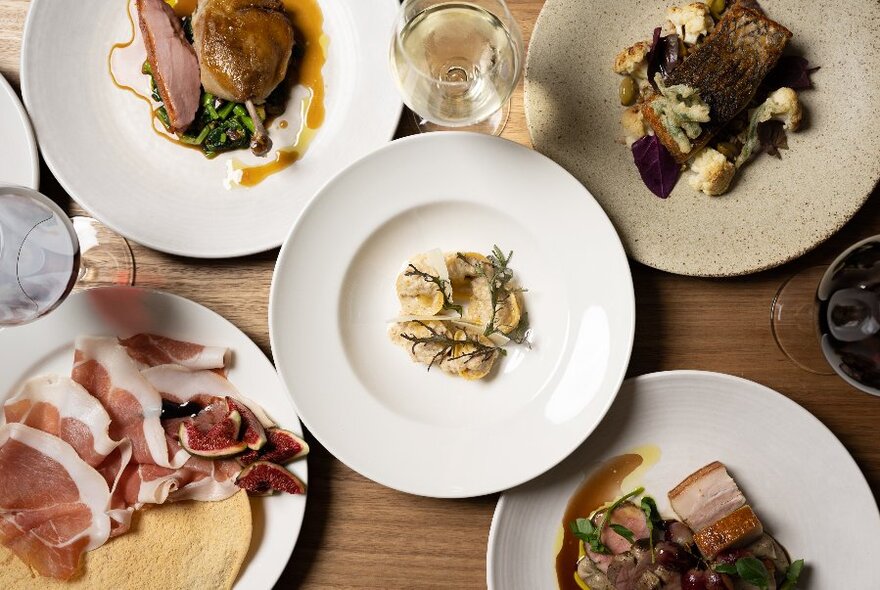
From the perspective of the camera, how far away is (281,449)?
1.92 metres

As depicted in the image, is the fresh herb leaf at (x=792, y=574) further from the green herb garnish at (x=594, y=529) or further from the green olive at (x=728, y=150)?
the green olive at (x=728, y=150)

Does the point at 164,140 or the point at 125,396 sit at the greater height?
the point at 164,140

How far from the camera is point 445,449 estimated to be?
1902 mm

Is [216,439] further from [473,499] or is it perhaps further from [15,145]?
[15,145]

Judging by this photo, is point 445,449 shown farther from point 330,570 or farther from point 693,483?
point 693,483

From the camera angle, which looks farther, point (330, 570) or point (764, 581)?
point (330, 570)

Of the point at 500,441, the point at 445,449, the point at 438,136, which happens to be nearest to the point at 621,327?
the point at 500,441

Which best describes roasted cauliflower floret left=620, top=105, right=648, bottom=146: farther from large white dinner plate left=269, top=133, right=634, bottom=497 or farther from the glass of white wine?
the glass of white wine

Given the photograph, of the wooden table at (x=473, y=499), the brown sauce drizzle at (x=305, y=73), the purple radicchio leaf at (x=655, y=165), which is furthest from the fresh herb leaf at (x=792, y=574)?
the brown sauce drizzle at (x=305, y=73)

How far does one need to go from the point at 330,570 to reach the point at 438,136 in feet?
4.22

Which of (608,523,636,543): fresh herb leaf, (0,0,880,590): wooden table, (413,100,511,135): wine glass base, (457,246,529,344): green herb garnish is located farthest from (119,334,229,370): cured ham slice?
(608,523,636,543): fresh herb leaf

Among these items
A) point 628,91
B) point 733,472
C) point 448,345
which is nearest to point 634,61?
point 628,91

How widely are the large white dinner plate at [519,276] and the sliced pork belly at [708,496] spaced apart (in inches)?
15.3

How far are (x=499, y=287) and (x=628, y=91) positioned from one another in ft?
2.12
